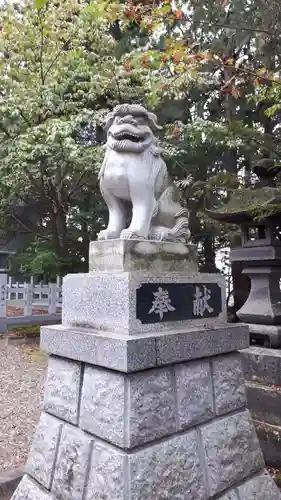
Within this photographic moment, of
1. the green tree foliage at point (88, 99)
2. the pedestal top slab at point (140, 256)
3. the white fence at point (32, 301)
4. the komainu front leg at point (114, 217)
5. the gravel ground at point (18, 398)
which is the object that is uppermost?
the green tree foliage at point (88, 99)

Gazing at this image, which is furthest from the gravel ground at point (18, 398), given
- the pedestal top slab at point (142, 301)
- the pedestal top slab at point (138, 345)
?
the pedestal top slab at point (142, 301)

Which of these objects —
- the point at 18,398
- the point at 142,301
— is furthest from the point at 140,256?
the point at 18,398

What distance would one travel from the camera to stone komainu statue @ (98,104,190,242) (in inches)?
97.7

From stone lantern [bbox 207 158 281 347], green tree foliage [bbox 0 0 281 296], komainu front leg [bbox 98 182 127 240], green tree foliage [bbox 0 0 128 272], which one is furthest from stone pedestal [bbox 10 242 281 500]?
green tree foliage [bbox 0 0 128 272]

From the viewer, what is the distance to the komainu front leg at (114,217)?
2551 mm

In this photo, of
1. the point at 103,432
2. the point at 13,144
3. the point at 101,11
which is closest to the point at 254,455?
the point at 103,432

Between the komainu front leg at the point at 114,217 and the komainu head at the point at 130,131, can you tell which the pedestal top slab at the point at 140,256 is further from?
the komainu head at the point at 130,131

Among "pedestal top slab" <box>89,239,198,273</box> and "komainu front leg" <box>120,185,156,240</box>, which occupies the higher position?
"komainu front leg" <box>120,185,156,240</box>

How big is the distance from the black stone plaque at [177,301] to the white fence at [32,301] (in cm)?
748

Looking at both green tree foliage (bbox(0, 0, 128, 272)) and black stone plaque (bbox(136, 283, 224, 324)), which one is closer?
black stone plaque (bbox(136, 283, 224, 324))

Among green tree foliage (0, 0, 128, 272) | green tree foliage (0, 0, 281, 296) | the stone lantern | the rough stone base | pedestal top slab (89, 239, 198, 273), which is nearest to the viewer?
pedestal top slab (89, 239, 198, 273)

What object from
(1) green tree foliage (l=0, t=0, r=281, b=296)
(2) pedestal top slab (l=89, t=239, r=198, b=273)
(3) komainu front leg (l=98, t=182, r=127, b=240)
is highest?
(1) green tree foliage (l=0, t=0, r=281, b=296)

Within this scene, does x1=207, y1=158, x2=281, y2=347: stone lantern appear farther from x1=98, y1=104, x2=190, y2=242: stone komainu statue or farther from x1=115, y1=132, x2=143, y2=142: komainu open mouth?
x1=115, y1=132, x2=143, y2=142: komainu open mouth

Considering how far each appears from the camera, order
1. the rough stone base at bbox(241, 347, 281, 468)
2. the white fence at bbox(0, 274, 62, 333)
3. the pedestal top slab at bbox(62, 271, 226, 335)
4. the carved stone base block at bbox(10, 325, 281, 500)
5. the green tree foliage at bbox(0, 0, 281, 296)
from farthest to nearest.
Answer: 1. the white fence at bbox(0, 274, 62, 333)
2. the green tree foliage at bbox(0, 0, 281, 296)
3. the rough stone base at bbox(241, 347, 281, 468)
4. the pedestal top slab at bbox(62, 271, 226, 335)
5. the carved stone base block at bbox(10, 325, 281, 500)
